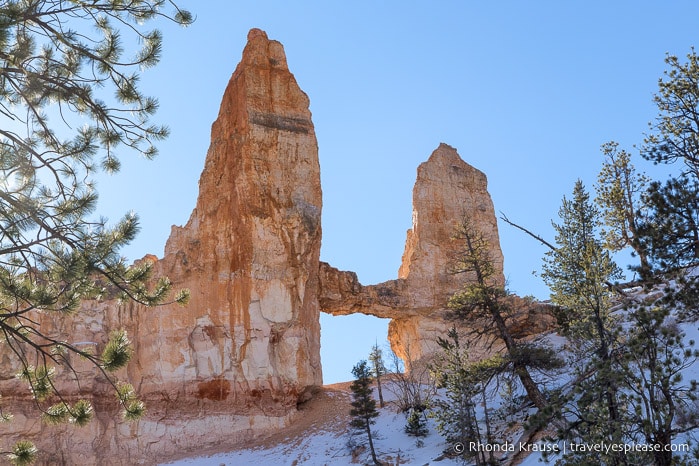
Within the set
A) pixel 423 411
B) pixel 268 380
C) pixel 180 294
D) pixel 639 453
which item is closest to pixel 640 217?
pixel 639 453

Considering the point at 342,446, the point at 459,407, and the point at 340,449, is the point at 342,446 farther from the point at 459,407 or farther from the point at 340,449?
the point at 459,407

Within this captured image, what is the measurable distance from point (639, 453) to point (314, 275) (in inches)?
1060

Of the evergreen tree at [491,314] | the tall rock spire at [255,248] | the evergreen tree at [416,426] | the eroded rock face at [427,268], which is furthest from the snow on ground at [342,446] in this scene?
the eroded rock face at [427,268]

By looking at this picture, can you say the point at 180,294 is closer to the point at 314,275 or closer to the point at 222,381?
the point at 222,381

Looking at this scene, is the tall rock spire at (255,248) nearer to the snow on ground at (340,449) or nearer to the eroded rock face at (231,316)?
the eroded rock face at (231,316)

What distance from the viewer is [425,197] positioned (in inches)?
1692

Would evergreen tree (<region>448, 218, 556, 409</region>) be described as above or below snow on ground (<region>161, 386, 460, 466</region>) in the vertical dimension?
above

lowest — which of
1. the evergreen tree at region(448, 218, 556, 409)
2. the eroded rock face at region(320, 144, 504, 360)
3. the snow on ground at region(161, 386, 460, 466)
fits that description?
the snow on ground at region(161, 386, 460, 466)

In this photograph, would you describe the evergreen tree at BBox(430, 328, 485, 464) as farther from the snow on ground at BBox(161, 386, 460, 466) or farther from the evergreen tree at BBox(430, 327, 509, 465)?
the snow on ground at BBox(161, 386, 460, 466)

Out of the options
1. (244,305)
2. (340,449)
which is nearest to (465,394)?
(340,449)

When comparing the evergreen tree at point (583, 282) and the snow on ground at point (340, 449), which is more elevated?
the evergreen tree at point (583, 282)

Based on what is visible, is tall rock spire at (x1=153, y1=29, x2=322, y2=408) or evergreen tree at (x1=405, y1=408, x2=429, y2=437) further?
tall rock spire at (x1=153, y1=29, x2=322, y2=408)

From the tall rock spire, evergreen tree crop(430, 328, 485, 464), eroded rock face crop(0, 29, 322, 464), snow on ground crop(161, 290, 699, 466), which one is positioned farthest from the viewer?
the tall rock spire

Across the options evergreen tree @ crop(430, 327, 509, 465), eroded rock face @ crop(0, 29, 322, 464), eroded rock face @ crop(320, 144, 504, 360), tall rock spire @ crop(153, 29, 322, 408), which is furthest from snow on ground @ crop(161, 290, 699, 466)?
eroded rock face @ crop(320, 144, 504, 360)
